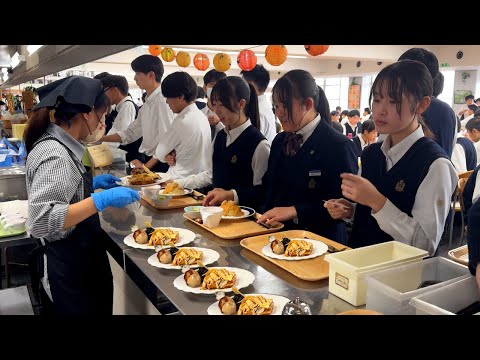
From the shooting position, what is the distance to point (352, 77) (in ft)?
53.2

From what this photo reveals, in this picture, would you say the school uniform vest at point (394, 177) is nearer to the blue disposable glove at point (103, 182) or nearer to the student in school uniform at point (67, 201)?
the student in school uniform at point (67, 201)

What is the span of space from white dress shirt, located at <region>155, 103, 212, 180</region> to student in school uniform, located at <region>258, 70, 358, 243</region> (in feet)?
3.48

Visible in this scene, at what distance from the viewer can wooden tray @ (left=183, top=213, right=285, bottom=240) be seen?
1909mm

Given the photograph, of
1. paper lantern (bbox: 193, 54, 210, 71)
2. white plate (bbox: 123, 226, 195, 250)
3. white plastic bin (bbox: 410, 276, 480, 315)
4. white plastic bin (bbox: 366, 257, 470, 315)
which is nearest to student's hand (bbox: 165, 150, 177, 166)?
white plate (bbox: 123, 226, 195, 250)

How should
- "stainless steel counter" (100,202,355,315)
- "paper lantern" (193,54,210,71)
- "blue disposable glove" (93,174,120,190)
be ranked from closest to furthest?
"stainless steel counter" (100,202,355,315)
"blue disposable glove" (93,174,120,190)
"paper lantern" (193,54,210,71)

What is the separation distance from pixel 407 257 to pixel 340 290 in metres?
0.24

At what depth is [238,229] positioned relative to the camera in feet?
6.56

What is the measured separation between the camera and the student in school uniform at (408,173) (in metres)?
1.54

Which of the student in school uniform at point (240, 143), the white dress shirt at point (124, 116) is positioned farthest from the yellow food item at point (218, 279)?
the white dress shirt at point (124, 116)

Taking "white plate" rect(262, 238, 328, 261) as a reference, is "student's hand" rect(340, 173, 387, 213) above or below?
above

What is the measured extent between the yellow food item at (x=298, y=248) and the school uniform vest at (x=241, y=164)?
2.91 feet

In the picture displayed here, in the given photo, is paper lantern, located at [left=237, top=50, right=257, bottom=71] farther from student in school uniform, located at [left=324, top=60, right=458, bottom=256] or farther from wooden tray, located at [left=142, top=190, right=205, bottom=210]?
student in school uniform, located at [left=324, top=60, right=458, bottom=256]

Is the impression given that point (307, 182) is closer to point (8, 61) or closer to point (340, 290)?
point (340, 290)
